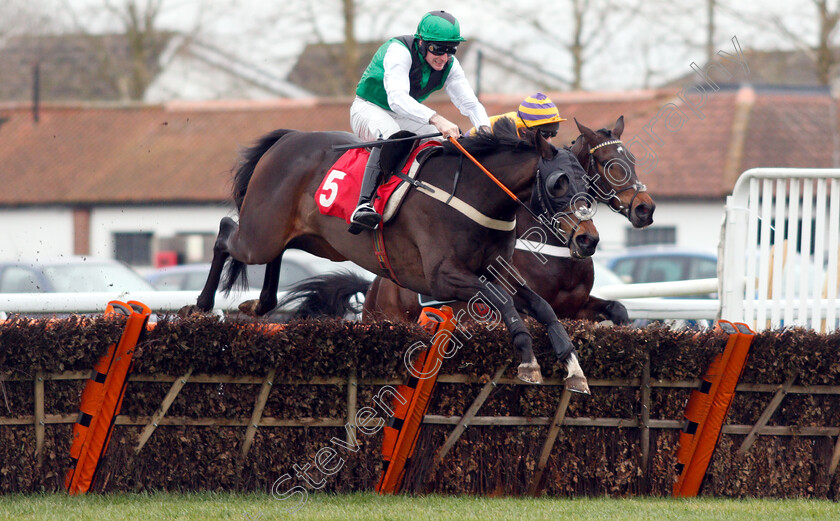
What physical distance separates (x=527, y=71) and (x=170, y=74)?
10811mm

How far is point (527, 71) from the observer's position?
30.1 metres

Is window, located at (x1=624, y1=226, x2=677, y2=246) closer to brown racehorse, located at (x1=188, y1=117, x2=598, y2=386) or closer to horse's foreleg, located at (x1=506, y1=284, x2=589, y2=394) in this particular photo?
brown racehorse, located at (x1=188, y1=117, x2=598, y2=386)

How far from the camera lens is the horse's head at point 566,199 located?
4.55m

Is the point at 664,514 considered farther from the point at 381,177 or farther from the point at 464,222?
Answer: the point at 381,177

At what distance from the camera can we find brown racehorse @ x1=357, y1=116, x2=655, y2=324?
5.53 metres

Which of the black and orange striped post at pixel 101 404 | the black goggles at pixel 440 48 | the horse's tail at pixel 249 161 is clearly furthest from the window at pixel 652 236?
the black and orange striped post at pixel 101 404

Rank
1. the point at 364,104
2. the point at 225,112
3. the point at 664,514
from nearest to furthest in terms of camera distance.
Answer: the point at 664,514 < the point at 364,104 < the point at 225,112

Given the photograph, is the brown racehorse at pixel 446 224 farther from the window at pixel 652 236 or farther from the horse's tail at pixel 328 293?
the window at pixel 652 236

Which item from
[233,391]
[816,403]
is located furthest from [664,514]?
[233,391]

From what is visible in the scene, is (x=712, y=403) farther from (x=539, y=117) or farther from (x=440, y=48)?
(x=440, y=48)

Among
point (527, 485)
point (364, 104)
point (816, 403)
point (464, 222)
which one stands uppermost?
point (364, 104)

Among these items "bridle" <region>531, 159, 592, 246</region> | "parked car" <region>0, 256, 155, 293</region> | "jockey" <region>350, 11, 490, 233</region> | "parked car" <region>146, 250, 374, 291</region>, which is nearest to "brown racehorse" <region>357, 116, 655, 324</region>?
"jockey" <region>350, 11, 490, 233</region>

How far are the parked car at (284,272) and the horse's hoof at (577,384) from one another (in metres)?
4.60

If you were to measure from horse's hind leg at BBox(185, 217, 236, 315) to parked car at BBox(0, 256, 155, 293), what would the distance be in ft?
11.8
